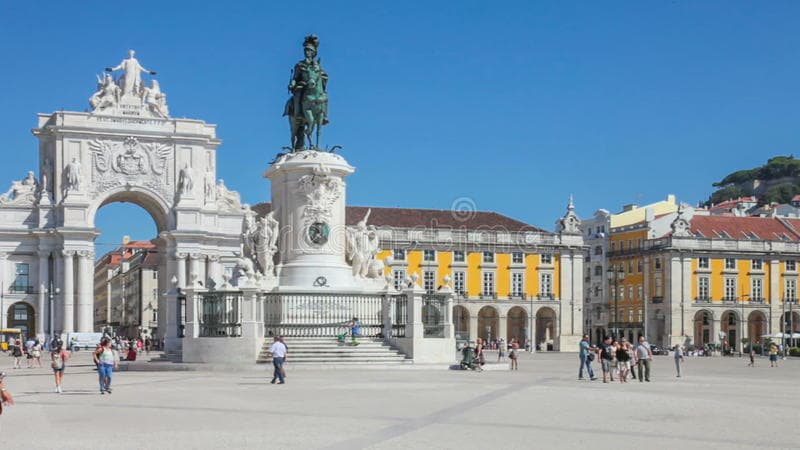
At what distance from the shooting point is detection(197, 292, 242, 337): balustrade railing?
32.3 meters

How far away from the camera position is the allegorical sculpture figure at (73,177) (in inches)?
3255

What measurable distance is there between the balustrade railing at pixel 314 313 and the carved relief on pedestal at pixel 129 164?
54.8 m

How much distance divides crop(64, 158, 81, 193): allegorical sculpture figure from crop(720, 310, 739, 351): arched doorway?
4839 cm

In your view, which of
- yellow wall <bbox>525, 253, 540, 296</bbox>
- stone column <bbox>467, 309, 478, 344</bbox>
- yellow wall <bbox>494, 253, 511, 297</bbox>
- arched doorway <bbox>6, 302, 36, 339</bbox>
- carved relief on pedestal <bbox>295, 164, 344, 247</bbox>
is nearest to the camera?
carved relief on pedestal <bbox>295, 164, 344, 247</bbox>

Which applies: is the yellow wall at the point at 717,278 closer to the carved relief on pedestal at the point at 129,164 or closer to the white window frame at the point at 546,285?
the white window frame at the point at 546,285

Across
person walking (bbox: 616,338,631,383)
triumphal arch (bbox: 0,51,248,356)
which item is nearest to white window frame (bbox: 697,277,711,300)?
triumphal arch (bbox: 0,51,248,356)

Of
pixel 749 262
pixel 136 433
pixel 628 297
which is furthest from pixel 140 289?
pixel 136 433

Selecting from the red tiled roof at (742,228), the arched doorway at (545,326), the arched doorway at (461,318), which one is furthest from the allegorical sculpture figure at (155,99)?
the red tiled roof at (742,228)

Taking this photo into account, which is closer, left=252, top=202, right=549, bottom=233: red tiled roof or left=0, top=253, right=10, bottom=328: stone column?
left=0, top=253, right=10, bottom=328: stone column

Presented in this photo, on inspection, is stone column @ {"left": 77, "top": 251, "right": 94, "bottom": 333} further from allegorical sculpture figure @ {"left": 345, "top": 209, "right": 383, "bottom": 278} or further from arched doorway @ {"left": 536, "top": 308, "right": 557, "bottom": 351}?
allegorical sculpture figure @ {"left": 345, "top": 209, "right": 383, "bottom": 278}

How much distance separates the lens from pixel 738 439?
15.5m

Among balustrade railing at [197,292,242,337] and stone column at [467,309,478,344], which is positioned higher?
balustrade railing at [197,292,242,337]

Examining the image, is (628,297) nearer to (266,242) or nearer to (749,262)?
(749,262)

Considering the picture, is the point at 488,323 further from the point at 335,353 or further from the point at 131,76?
the point at 335,353
